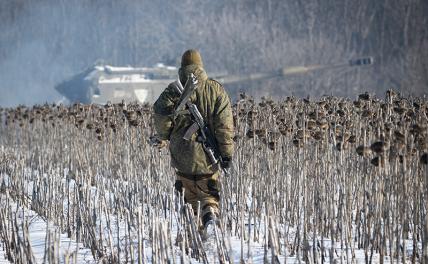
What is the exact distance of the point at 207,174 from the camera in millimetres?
5988

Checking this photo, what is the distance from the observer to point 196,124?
580cm

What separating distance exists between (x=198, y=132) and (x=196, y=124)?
9 cm

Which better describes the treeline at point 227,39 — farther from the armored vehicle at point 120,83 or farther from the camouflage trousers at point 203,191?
the camouflage trousers at point 203,191

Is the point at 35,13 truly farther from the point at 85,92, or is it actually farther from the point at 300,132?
the point at 300,132

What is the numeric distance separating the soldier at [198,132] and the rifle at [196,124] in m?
0.03

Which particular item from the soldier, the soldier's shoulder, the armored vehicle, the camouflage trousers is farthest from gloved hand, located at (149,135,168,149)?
the armored vehicle

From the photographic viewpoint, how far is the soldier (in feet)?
19.1

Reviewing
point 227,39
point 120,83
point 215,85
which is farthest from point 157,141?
point 227,39

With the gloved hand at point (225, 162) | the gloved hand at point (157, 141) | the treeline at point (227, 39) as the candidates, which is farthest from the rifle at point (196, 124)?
the treeline at point (227, 39)

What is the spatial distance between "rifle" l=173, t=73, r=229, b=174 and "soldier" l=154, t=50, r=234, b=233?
3 centimetres

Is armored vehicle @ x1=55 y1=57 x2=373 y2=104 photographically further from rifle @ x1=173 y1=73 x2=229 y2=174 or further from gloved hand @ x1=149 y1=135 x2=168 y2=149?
rifle @ x1=173 y1=73 x2=229 y2=174

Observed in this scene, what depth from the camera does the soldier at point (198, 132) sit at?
584 centimetres

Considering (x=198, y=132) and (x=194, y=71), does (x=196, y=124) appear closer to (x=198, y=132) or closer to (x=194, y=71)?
(x=198, y=132)

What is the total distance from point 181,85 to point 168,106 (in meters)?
0.20
